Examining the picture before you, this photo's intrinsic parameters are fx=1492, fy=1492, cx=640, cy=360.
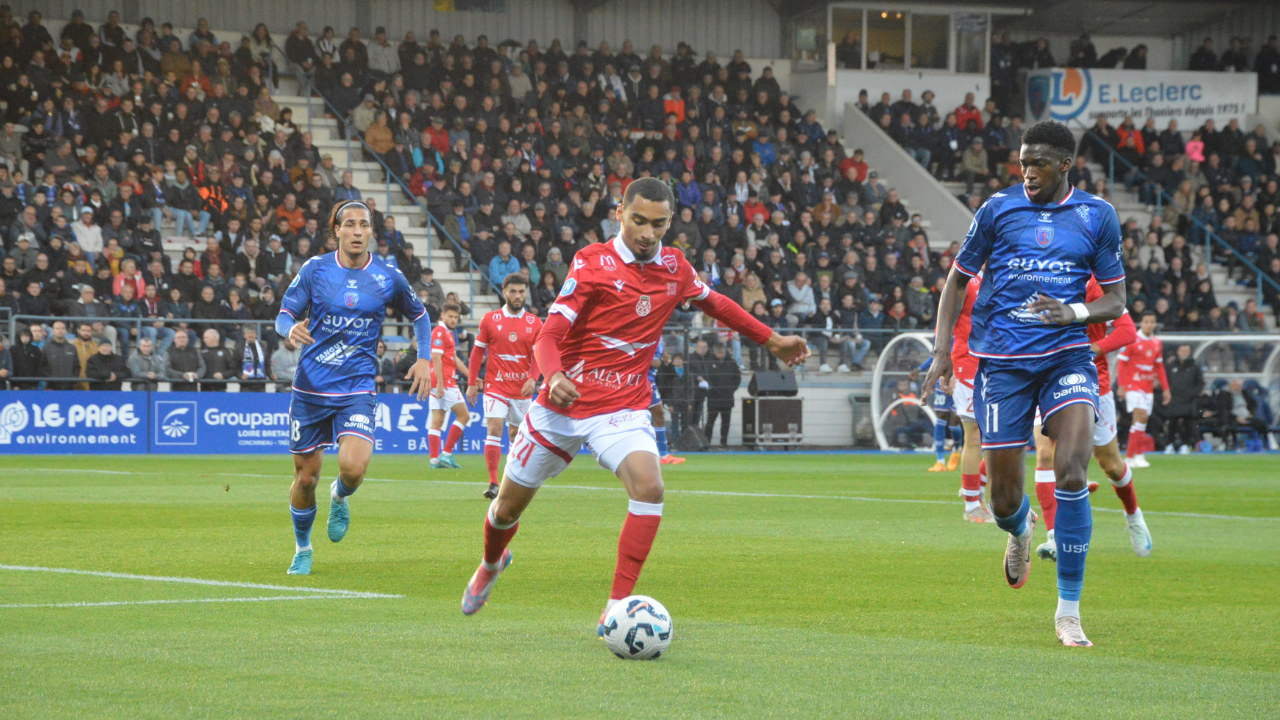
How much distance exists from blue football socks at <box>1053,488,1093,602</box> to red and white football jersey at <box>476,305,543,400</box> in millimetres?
9998

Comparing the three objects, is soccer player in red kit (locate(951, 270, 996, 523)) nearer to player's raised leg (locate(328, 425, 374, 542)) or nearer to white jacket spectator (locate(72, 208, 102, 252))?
player's raised leg (locate(328, 425, 374, 542))

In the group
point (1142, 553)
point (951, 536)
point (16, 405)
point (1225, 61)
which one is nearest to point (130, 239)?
point (16, 405)

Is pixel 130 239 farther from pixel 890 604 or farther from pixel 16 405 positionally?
pixel 890 604

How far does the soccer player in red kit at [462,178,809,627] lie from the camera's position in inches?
256

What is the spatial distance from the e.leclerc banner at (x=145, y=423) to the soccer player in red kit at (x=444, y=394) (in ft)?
9.97

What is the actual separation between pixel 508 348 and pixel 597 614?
921cm

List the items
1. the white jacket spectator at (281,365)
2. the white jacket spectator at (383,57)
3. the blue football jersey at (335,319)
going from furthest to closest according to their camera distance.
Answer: the white jacket spectator at (383,57)
the white jacket spectator at (281,365)
the blue football jersey at (335,319)

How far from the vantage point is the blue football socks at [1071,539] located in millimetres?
6738

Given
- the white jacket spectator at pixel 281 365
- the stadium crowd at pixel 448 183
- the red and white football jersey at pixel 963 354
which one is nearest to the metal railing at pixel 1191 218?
the stadium crowd at pixel 448 183

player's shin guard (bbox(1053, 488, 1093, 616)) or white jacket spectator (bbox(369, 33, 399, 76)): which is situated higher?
white jacket spectator (bbox(369, 33, 399, 76))

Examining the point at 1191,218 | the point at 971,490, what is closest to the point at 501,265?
the point at 971,490

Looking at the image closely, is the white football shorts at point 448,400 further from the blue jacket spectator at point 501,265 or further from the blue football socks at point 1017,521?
the blue football socks at point 1017,521

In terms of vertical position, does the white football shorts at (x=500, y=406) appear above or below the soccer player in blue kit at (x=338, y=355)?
below

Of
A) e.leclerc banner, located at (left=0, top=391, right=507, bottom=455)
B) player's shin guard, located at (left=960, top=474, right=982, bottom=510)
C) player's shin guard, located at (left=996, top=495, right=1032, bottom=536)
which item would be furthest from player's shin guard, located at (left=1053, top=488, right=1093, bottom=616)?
e.leclerc banner, located at (left=0, top=391, right=507, bottom=455)
